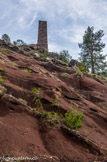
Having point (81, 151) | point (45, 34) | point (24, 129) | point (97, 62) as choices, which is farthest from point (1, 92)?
point (45, 34)

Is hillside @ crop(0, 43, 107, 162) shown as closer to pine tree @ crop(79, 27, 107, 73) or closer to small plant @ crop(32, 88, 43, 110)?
Answer: small plant @ crop(32, 88, 43, 110)

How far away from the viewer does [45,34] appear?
34.2 metres

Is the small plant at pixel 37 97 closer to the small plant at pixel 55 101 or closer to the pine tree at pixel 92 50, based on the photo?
the small plant at pixel 55 101

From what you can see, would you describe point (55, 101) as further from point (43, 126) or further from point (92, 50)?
point (92, 50)

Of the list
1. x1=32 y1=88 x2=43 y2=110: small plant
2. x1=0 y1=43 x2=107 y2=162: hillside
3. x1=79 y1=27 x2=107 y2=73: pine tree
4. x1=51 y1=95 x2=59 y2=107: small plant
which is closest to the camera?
x1=0 y1=43 x2=107 y2=162: hillside

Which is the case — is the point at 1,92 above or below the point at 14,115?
above

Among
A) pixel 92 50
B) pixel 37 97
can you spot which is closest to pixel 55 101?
pixel 37 97

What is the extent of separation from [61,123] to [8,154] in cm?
267

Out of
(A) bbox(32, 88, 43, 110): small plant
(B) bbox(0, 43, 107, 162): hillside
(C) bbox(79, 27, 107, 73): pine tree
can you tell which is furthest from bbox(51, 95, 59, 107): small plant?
(C) bbox(79, 27, 107, 73): pine tree

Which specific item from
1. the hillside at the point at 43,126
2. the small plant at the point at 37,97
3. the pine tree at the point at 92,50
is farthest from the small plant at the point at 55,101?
the pine tree at the point at 92,50

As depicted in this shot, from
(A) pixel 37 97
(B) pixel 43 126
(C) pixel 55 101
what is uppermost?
(A) pixel 37 97

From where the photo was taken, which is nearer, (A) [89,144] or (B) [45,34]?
(A) [89,144]

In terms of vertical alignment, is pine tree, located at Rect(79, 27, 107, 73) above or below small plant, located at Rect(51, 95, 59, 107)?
above

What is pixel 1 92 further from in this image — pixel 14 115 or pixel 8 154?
pixel 8 154
